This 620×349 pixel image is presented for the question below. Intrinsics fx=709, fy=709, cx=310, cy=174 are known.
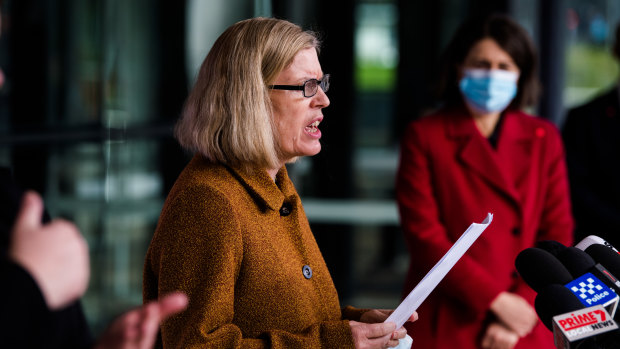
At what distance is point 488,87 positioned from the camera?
251 centimetres

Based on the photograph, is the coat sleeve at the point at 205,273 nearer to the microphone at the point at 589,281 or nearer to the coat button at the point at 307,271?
the coat button at the point at 307,271

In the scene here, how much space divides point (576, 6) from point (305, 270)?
4.57m

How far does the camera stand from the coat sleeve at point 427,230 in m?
2.34

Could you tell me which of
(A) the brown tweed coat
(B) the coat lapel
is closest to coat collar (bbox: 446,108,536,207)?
(B) the coat lapel

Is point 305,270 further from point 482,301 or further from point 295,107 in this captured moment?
point 482,301

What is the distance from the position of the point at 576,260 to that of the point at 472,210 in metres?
1.11

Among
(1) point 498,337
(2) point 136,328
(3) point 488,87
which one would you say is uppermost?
(3) point 488,87

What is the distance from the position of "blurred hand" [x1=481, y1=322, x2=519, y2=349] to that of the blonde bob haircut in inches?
43.6

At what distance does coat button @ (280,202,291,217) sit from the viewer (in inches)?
67.2

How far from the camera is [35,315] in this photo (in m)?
0.89

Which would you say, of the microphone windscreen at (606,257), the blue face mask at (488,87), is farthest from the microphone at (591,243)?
the blue face mask at (488,87)

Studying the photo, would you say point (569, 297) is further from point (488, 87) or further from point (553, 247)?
point (488, 87)

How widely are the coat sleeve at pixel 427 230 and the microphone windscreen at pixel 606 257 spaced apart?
976mm

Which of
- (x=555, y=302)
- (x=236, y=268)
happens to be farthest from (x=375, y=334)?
(x=555, y=302)
